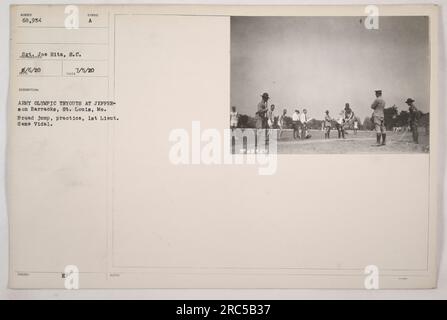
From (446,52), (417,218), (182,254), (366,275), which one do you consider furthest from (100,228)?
(446,52)

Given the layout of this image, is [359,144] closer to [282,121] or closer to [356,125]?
[356,125]

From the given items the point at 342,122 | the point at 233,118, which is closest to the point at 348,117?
the point at 342,122

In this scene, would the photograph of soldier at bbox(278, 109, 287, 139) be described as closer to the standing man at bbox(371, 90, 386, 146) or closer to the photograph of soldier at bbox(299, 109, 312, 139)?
the photograph of soldier at bbox(299, 109, 312, 139)

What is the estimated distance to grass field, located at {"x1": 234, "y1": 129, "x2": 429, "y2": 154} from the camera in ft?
3.85

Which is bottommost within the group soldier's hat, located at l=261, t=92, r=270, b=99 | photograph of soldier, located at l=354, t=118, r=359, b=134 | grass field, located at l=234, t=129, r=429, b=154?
grass field, located at l=234, t=129, r=429, b=154

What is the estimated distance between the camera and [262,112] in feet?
3.87

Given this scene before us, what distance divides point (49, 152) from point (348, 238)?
845mm

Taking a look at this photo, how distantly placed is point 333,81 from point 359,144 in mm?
184

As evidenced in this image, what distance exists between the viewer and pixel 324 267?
1.19m

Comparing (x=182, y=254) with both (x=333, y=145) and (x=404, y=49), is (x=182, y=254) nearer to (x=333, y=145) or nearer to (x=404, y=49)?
(x=333, y=145)

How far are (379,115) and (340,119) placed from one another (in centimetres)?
11

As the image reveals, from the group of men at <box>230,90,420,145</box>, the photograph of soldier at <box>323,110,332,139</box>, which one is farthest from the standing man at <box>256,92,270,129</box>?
the photograph of soldier at <box>323,110,332,139</box>

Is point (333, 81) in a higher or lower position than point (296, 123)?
higher
